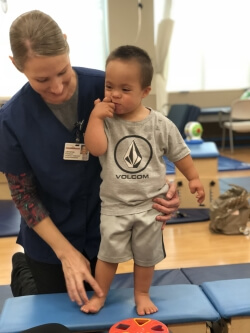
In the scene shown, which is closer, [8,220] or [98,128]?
[98,128]

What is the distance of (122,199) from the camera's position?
4.23 ft

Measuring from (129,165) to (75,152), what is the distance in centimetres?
22

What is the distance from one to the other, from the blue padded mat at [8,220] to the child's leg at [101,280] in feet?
5.84

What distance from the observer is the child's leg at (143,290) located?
134cm

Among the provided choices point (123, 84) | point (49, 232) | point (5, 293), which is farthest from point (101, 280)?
point (5, 293)

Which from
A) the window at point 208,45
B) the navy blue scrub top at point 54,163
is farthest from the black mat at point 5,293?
the window at point 208,45

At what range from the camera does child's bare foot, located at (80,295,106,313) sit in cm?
135

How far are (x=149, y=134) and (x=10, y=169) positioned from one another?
474 millimetres

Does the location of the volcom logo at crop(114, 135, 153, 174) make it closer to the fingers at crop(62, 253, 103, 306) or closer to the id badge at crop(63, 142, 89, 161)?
the id badge at crop(63, 142, 89, 161)

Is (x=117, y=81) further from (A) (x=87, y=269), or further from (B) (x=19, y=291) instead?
(B) (x=19, y=291)

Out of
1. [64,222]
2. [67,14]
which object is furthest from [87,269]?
[67,14]

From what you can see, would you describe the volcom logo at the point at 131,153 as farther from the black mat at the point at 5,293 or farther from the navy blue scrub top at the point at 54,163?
the black mat at the point at 5,293

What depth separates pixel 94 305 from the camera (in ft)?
4.44

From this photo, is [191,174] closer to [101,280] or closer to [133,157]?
[133,157]
